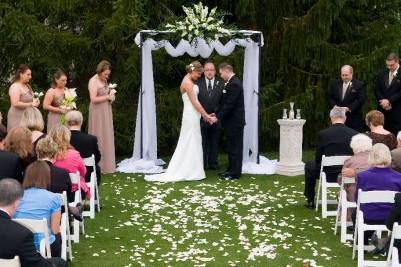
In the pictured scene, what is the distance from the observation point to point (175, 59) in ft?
50.9

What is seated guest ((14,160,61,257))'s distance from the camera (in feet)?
20.9

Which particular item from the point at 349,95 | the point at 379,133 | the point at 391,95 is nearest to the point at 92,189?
the point at 379,133

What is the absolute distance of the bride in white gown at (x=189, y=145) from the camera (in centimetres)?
1191

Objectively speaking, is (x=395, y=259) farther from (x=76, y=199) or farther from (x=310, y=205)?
(x=310, y=205)

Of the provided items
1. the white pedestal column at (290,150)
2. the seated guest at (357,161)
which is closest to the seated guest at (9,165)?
the seated guest at (357,161)

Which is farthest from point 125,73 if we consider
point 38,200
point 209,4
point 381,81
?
point 38,200

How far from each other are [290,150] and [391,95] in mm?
1884

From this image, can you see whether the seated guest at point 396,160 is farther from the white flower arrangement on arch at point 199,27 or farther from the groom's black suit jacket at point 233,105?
the white flower arrangement on arch at point 199,27

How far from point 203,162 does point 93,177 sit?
13.0ft

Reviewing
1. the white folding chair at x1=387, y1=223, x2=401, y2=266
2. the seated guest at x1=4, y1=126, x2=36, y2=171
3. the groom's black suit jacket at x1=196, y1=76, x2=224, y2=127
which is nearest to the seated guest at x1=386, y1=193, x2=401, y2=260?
the white folding chair at x1=387, y1=223, x2=401, y2=266

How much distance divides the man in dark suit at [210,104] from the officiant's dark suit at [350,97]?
6.27ft

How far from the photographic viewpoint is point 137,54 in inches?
591

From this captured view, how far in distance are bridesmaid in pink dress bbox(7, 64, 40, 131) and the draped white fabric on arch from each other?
214 centimetres

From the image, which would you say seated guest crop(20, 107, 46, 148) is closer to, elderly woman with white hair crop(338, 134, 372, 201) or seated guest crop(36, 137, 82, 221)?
seated guest crop(36, 137, 82, 221)
